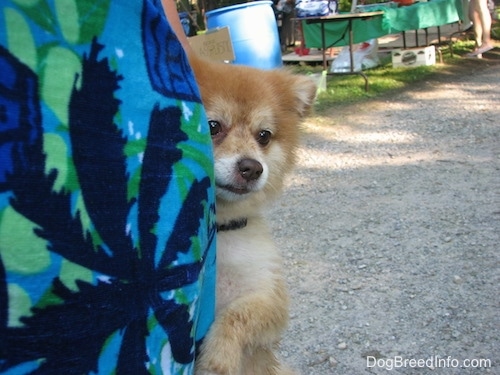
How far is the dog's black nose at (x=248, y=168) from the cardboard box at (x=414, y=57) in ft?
29.2

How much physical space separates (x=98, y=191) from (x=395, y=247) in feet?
10.8

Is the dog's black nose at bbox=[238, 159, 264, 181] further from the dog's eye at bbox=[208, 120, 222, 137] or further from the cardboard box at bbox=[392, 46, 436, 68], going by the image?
the cardboard box at bbox=[392, 46, 436, 68]

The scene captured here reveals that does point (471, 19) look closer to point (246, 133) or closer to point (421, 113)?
point (421, 113)

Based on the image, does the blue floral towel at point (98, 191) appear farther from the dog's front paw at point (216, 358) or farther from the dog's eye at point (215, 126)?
the dog's eye at point (215, 126)

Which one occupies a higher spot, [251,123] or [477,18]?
[251,123]

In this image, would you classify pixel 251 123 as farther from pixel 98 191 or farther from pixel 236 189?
pixel 98 191

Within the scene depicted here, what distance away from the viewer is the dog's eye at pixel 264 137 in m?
2.14

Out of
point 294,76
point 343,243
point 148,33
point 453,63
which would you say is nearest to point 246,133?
point 294,76

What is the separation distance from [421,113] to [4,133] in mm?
6917

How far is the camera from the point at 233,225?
1838 mm

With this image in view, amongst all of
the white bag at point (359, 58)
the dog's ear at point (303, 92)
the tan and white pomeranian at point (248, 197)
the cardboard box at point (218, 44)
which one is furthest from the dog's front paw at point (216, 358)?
the white bag at point (359, 58)

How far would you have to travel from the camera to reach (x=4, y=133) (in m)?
0.78

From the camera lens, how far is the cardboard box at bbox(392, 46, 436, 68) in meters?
10.0

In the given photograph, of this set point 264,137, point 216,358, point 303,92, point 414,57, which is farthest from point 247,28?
point 216,358
